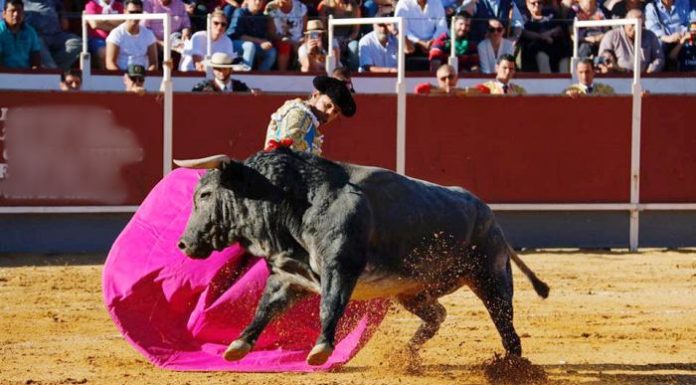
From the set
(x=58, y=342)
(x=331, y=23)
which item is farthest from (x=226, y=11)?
(x=58, y=342)

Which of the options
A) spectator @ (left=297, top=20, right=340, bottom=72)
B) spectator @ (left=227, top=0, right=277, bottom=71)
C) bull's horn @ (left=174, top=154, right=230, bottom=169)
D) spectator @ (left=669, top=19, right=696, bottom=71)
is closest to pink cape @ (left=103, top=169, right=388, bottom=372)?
bull's horn @ (left=174, top=154, right=230, bottom=169)

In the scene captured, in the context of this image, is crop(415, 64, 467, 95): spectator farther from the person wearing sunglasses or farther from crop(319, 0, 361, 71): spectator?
crop(319, 0, 361, 71): spectator

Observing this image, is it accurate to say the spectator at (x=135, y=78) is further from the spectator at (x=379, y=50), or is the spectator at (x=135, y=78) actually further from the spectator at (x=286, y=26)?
the spectator at (x=379, y=50)

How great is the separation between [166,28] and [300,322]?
4.58 meters

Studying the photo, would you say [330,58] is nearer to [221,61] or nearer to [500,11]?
[221,61]

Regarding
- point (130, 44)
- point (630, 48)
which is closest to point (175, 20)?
point (130, 44)

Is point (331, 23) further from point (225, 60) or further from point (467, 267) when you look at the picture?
point (467, 267)

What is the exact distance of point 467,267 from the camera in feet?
19.2

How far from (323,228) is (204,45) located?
6.27 meters

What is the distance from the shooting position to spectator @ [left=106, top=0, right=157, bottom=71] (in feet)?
36.1

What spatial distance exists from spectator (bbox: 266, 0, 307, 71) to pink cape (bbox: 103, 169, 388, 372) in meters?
5.45

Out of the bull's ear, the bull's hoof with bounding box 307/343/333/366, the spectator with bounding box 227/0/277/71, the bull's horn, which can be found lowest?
the bull's hoof with bounding box 307/343/333/366

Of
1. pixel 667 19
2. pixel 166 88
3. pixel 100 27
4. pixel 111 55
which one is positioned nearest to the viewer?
pixel 166 88

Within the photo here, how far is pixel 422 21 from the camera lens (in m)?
11.8
